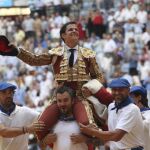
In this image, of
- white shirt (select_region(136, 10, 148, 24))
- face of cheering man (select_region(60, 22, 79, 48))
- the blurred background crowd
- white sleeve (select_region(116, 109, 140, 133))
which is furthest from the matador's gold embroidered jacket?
white shirt (select_region(136, 10, 148, 24))

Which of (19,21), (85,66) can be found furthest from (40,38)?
(85,66)

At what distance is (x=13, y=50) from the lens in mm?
6438

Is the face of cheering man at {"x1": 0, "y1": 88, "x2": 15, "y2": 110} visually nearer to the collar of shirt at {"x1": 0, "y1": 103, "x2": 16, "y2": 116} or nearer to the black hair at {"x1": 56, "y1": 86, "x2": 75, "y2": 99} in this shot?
the collar of shirt at {"x1": 0, "y1": 103, "x2": 16, "y2": 116}

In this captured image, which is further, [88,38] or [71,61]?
[88,38]

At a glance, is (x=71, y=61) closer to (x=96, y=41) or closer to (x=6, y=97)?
(x=6, y=97)

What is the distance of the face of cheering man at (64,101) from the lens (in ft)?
19.5

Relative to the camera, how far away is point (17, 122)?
21.4 ft

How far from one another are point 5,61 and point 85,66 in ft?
40.3

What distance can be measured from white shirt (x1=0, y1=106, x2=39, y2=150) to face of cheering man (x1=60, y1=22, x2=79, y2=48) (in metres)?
0.74

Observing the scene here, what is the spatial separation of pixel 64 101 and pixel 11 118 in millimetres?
766

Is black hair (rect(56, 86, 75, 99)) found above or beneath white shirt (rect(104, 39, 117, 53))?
above

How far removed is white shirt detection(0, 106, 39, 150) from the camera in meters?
6.51

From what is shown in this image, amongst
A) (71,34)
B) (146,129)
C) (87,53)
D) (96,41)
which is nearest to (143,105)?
(146,129)

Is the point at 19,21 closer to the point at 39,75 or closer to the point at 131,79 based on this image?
the point at 39,75
